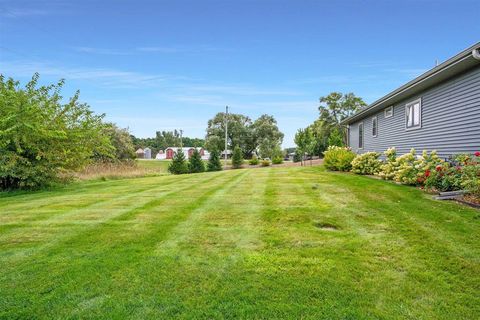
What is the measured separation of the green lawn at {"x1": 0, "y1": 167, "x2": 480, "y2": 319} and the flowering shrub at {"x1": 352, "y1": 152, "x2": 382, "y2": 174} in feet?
21.7

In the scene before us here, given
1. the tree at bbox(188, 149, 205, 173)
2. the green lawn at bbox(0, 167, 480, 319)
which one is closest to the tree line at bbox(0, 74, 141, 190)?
the green lawn at bbox(0, 167, 480, 319)

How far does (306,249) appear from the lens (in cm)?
365

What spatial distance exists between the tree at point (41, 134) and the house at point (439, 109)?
10576 mm

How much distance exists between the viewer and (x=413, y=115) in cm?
1133

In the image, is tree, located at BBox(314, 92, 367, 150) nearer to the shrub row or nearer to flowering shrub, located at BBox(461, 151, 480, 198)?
the shrub row

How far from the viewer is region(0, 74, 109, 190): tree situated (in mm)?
9250

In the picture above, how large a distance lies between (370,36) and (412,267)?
1433 cm

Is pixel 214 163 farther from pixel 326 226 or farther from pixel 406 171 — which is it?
pixel 326 226

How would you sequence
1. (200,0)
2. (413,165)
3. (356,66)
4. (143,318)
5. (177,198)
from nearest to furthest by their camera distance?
(143,318) → (177,198) → (413,165) → (200,0) → (356,66)

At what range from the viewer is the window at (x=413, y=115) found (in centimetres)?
1080

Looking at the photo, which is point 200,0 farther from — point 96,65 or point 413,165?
point 413,165

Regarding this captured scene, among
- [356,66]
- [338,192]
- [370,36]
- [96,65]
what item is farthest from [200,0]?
[356,66]

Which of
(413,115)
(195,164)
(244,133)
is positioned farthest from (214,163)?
(413,115)

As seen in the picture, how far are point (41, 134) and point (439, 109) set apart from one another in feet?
39.1
